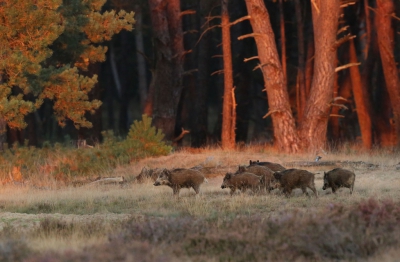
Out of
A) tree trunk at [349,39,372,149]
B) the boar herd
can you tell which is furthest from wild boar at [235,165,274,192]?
tree trunk at [349,39,372,149]

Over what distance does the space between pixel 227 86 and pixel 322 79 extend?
4.30 metres

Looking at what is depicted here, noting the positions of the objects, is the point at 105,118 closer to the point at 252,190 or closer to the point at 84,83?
the point at 84,83

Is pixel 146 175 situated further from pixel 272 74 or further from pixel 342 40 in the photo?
pixel 342 40

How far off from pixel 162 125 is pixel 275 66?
212 inches

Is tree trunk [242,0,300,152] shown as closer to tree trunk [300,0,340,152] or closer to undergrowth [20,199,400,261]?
tree trunk [300,0,340,152]

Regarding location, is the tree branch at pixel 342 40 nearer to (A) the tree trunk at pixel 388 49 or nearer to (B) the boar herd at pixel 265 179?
(A) the tree trunk at pixel 388 49

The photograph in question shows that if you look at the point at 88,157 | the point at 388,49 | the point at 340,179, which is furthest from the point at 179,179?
the point at 388,49

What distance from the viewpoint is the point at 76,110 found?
23812 millimetres

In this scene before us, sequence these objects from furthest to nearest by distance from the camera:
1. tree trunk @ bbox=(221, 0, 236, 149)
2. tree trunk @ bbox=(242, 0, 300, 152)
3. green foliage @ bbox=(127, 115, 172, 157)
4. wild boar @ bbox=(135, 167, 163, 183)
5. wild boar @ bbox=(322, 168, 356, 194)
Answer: tree trunk @ bbox=(221, 0, 236, 149), tree trunk @ bbox=(242, 0, 300, 152), green foliage @ bbox=(127, 115, 172, 157), wild boar @ bbox=(135, 167, 163, 183), wild boar @ bbox=(322, 168, 356, 194)

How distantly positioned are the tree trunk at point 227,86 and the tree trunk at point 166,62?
198cm

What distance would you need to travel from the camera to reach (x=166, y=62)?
28.6 m

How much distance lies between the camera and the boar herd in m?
14.4

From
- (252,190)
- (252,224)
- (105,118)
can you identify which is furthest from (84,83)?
(105,118)

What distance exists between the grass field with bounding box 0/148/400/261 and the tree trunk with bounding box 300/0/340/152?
348 inches
